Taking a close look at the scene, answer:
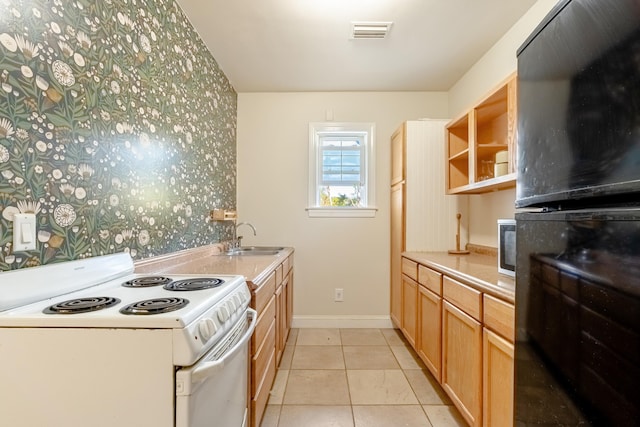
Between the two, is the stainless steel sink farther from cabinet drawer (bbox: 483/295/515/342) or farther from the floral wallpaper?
cabinet drawer (bbox: 483/295/515/342)

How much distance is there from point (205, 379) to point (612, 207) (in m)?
1.07

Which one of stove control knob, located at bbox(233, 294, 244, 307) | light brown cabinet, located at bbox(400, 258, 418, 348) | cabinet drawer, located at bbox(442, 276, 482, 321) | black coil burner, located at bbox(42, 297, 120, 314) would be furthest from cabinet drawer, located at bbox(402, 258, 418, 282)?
black coil burner, located at bbox(42, 297, 120, 314)

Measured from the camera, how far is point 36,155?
38.1 inches

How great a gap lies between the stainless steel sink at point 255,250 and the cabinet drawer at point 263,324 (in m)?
0.81

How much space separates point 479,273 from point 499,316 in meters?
0.38

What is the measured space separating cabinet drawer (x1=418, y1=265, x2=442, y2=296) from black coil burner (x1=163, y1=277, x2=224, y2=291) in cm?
140

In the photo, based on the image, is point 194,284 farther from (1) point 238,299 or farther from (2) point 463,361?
(2) point 463,361

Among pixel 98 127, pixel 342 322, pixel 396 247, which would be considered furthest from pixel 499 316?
pixel 342 322

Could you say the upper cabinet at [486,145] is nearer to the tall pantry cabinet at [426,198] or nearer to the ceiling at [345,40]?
the tall pantry cabinet at [426,198]

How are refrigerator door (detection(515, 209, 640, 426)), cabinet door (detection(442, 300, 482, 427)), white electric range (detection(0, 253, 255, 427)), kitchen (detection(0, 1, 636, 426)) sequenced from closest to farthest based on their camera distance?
refrigerator door (detection(515, 209, 640, 426)) → white electric range (detection(0, 253, 255, 427)) → kitchen (detection(0, 1, 636, 426)) → cabinet door (detection(442, 300, 482, 427))

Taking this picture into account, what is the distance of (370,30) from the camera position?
218 cm

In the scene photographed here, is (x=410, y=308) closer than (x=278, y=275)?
No

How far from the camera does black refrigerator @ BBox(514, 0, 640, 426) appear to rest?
583 millimetres

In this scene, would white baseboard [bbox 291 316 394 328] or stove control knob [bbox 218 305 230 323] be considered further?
white baseboard [bbox 291 316 394 328]
